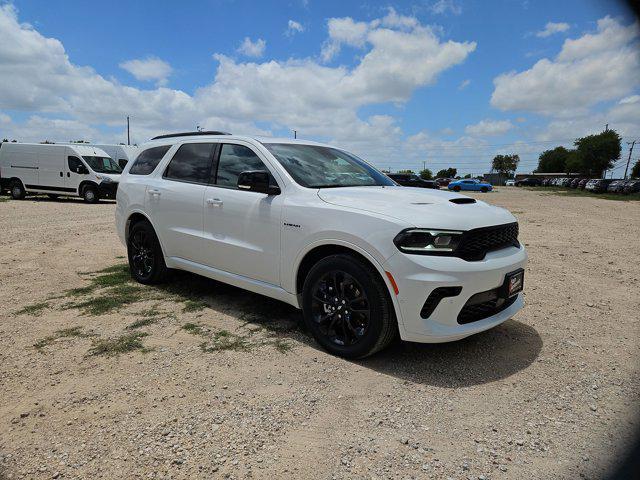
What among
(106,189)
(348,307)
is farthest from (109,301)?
(106,189)

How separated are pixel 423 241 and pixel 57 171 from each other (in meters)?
21.0

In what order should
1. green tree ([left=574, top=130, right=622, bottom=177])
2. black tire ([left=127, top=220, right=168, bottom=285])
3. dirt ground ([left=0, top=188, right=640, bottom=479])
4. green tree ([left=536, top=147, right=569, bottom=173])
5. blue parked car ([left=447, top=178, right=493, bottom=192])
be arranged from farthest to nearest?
green tree ([left=536, top=147, right=569, bottom=173])
green tree ([left=574, top=130, right=622, bottom=177])
blue parked car ([left=447, top=178, right=493, bottom=192])
black tire ([left=127, top=220, right=168, bottom=285])
dirt ground ([left=0, top=188, right=640, bottom=479])

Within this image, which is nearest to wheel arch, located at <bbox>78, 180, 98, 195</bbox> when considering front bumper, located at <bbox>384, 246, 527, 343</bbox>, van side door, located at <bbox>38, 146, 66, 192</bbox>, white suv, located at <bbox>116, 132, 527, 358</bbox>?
van side door, located at <bbox>38, 146, 66, 192</bbox>

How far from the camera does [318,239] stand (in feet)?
12.3

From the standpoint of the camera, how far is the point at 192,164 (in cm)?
515

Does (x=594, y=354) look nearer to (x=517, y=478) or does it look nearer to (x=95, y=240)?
(x=517, y=478)

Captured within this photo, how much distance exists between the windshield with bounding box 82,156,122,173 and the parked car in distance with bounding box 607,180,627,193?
44539 millimetres

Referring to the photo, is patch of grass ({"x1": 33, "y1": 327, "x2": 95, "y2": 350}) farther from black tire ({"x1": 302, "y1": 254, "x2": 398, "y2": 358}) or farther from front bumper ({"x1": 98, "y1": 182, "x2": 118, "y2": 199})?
front bumper ({"x1": 98, "y1": 182, "x2": 118, "y2": 199})

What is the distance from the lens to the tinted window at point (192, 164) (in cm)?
498

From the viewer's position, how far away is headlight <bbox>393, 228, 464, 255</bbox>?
129 inches

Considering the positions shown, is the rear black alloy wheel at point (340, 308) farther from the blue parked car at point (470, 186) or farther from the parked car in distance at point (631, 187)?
the blue parked car at point (470, 186)

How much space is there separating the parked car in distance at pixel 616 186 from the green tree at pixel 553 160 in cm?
8498

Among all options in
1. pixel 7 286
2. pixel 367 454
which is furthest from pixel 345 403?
pixel 7 286

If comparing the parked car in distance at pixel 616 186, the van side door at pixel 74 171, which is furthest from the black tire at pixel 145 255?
the parked car in distance at pixel 616 186
